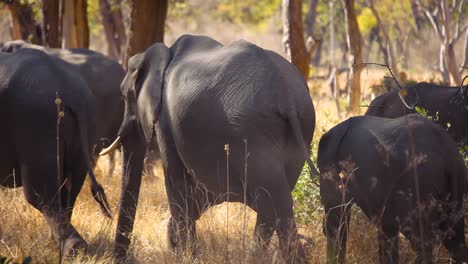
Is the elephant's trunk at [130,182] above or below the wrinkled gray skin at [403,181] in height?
below

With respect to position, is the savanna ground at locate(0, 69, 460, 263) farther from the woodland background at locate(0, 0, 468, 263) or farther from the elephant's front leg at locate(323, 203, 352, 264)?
the elephant's front leg at locate(323, 203, 352, 264)

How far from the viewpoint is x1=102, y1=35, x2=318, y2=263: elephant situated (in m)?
5.16

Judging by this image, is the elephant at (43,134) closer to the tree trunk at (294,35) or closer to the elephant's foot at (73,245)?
the elephant's foot at (73,245)

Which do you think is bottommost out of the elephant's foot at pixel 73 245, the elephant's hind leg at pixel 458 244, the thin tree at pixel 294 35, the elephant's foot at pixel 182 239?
the elephant's foot at pixel 73 245

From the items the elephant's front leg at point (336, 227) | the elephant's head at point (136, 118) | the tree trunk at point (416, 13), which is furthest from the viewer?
the tree trunk at point (416, 13)

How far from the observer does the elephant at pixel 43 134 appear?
19.6 feet

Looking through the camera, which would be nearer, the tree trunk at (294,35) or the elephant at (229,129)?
the elephant at (229,129)

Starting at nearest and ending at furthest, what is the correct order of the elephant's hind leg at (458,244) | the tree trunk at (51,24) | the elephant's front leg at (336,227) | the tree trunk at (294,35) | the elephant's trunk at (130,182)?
the elephant's hind leg at (458,244)
the elephant's front leg at (336,227)
the elephant's trunk at (130,182)
the tree trunk at (294,35)
the tree trunk at (51,24)

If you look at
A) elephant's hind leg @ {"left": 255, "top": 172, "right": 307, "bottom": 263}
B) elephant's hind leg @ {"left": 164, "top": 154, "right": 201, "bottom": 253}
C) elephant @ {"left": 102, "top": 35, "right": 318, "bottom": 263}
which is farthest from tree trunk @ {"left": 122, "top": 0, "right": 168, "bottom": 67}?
elephant's hind leg @ {"left": 255, "top": 172, "right": 307, "bottom": 263}

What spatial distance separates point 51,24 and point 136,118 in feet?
23.5

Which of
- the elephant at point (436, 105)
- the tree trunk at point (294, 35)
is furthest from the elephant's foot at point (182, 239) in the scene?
the tree trunk at point (294, 35)

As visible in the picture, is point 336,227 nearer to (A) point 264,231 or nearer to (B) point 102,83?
(A) point 264,231

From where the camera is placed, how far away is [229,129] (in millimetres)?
5234

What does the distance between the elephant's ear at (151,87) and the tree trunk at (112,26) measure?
1245 cm
